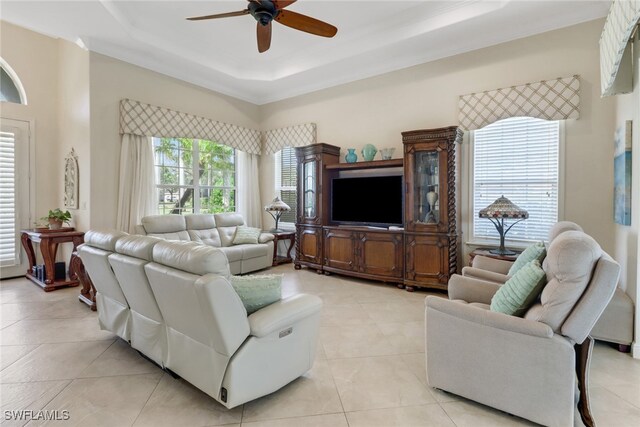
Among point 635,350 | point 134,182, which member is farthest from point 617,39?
point 134,182

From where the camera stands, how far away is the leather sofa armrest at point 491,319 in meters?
1.69

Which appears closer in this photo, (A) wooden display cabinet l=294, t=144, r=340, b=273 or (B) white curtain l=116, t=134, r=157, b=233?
(B) white curtain l=116, t=134, r=157, b=233

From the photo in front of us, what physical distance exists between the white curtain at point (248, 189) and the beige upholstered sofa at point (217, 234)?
0.61m

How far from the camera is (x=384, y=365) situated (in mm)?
2424

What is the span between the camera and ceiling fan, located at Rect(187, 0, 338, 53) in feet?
8.96

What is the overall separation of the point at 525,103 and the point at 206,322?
426 cm

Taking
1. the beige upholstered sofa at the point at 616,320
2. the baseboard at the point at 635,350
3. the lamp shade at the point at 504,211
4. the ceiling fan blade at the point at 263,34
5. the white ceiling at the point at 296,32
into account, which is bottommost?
the baseboard at the point at 635,350

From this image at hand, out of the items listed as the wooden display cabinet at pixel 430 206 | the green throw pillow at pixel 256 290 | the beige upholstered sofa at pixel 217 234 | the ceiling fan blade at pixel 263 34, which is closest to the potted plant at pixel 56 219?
the beige upholstered sofa at pixel 217 234

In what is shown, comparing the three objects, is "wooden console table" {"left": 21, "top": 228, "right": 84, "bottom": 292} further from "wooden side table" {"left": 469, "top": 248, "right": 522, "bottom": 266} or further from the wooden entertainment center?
"wooden side table" {"left": 469, "top": 248, "right": 522, "bottom": 266}

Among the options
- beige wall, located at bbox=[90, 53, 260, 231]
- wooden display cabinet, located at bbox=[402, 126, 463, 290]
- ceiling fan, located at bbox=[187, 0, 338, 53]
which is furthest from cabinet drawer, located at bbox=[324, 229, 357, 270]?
beige wall, located at bbox=[90, 53, 260, 231]

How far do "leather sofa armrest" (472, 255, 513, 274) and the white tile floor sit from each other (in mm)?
922

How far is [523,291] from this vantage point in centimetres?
187

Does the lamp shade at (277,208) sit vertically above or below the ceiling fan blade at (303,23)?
below

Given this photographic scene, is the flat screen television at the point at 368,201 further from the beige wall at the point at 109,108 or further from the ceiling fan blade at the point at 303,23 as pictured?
the beige wall at the point at 109,108
